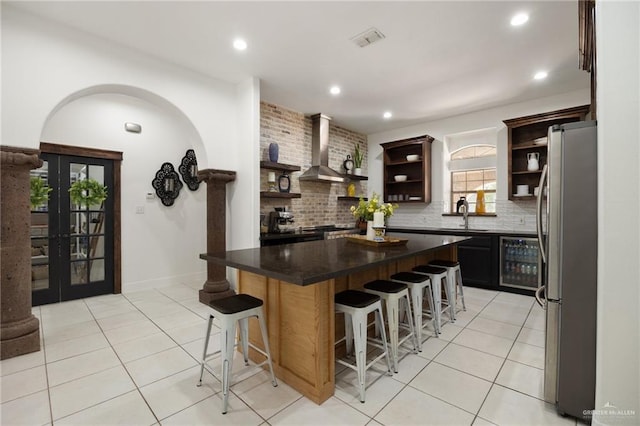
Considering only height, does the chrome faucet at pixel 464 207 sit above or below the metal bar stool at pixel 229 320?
above

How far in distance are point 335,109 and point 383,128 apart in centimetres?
161

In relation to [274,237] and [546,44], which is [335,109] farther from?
[546,44]

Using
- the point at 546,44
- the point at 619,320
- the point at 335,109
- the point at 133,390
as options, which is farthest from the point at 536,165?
the point at 133,390

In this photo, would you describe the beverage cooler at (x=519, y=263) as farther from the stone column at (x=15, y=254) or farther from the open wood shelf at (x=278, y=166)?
the stone column at (x=15, y=254)

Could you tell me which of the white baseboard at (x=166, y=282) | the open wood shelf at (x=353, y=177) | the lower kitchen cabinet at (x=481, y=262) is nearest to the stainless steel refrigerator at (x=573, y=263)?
the lower kitchen cabinet at (x=481, y=262)

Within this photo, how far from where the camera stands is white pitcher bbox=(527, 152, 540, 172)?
4547 millimetres

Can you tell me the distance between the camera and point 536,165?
4.55m

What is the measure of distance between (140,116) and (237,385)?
445 cm

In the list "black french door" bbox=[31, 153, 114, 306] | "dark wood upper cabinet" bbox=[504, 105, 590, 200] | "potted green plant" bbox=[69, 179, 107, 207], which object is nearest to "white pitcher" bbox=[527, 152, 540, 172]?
"dark wood upper cabinet" bbox=[504, 105, 590, 200]

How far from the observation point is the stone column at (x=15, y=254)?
2.49m

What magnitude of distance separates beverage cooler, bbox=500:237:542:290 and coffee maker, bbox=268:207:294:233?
133 inches

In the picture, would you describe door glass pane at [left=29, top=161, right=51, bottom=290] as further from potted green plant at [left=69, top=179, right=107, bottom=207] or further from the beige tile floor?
the beige tile floor

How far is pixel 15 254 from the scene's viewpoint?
8.38 ft

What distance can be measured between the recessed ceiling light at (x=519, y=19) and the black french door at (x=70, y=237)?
5347 mm
